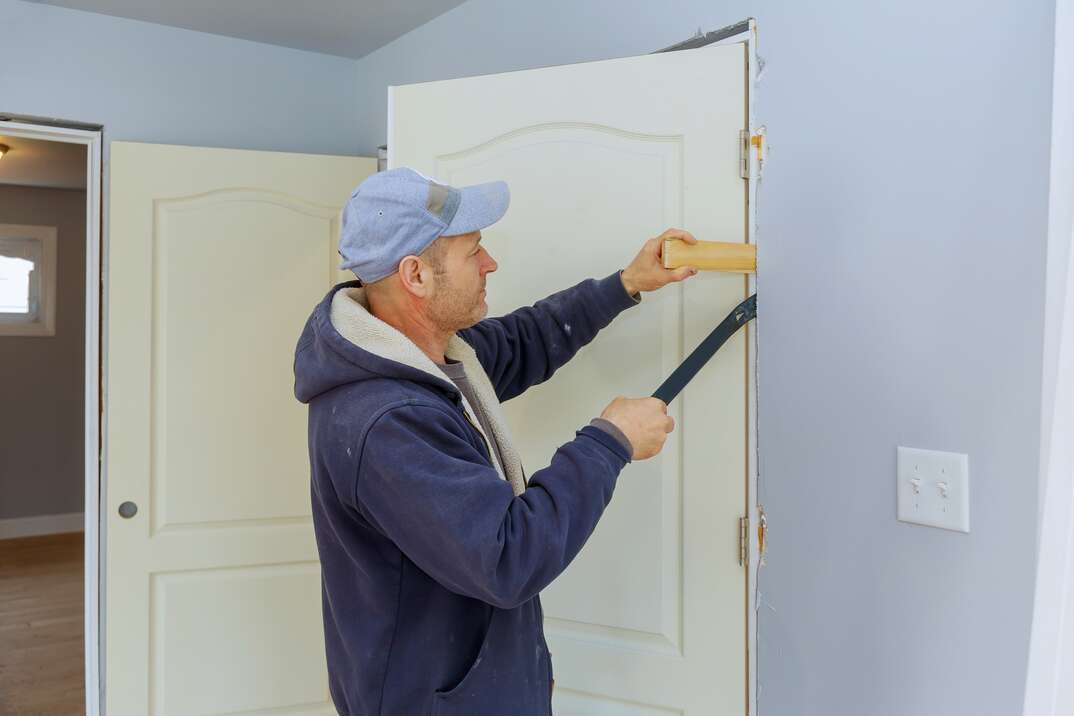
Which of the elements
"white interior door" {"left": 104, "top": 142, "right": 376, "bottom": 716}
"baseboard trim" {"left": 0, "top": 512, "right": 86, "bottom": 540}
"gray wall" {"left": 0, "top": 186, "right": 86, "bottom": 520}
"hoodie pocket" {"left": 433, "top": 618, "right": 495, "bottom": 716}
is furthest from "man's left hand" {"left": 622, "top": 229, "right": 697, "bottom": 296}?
"baseboard trim" {"left": 0, "top": 512, "right": 86, "bottom": 540}

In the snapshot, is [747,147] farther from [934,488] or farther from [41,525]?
[41,525]

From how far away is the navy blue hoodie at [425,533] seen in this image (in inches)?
42.0

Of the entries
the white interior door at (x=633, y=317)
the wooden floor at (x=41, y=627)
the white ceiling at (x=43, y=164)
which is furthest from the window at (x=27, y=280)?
the white interior door at (x=633, y=317)

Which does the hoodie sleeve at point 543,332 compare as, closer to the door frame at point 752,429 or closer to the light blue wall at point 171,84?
the door frame at point 752,429

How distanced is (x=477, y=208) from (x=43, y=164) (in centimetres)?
491

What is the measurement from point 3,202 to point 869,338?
6.14 meters

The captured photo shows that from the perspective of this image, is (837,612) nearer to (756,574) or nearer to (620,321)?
(756,574)

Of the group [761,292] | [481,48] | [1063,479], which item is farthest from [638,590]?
[481,48]

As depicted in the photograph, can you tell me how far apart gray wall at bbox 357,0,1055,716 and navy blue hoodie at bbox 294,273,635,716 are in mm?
567

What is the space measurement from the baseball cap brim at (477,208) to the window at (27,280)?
575 cm

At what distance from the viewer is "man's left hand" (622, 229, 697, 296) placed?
1.41m

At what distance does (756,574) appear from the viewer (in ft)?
4.78

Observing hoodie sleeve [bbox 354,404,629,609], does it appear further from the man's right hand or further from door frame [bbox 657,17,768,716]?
door frame [bbox 657,17,768,716]

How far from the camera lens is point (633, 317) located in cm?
159
